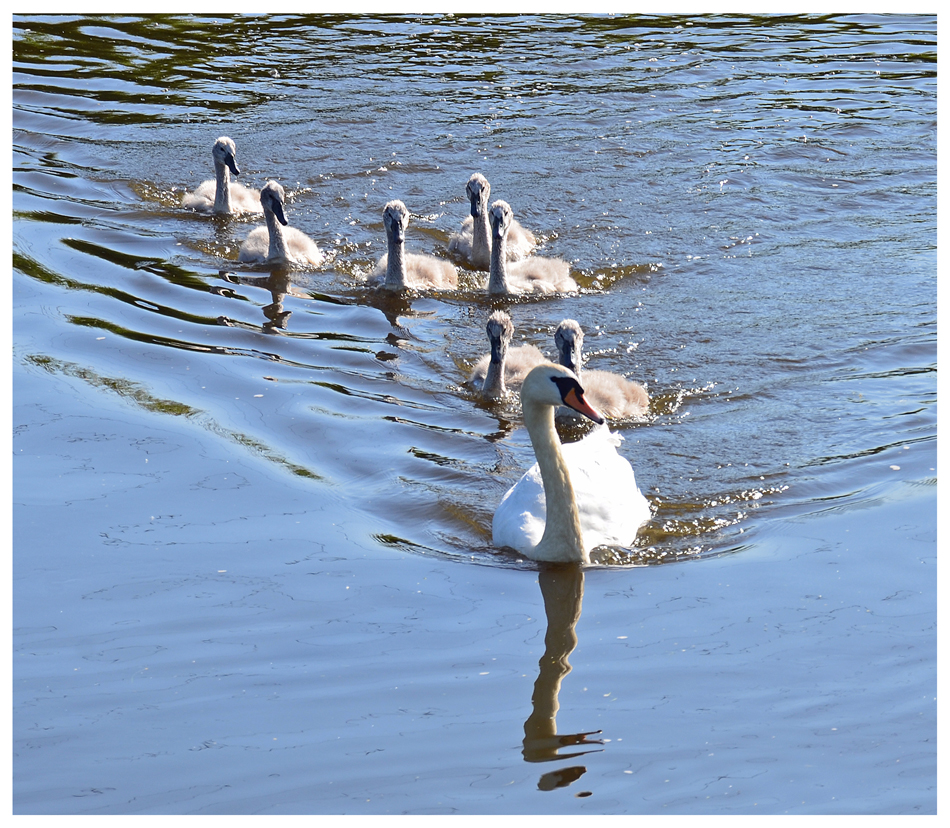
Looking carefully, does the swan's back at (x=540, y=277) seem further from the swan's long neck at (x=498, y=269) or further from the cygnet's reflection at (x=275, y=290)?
the cygnet's reflection at (x=275, y=290)

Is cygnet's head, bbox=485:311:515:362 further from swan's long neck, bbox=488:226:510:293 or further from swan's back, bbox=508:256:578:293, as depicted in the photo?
swan's back, bbox=508:256:578:293

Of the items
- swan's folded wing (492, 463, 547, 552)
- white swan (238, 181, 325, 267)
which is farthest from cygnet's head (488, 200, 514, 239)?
swan's folded wing (492, 463, 547, 552)

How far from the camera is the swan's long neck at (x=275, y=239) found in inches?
450

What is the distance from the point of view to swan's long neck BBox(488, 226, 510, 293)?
1073 cm

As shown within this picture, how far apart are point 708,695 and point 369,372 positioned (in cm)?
471

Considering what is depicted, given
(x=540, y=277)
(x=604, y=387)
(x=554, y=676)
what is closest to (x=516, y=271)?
(x=540, y=277)

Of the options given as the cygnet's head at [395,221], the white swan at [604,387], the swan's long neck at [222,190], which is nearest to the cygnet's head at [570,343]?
the white swan at [604,387]

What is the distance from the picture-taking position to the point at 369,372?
9.29 metres

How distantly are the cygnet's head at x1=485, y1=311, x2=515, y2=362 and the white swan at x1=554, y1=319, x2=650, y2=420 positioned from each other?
39cm

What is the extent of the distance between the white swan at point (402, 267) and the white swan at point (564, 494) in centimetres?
424

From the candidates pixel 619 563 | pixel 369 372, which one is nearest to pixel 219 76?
pixel 369 372

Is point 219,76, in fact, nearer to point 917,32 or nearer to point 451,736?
point 917,32

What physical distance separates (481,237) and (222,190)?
3120 mm

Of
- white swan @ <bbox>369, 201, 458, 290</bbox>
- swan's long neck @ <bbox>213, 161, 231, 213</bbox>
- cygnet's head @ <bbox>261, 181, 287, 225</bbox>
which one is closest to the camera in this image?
white swan @ <bbox>369, 201, 458, 290</bbox>
